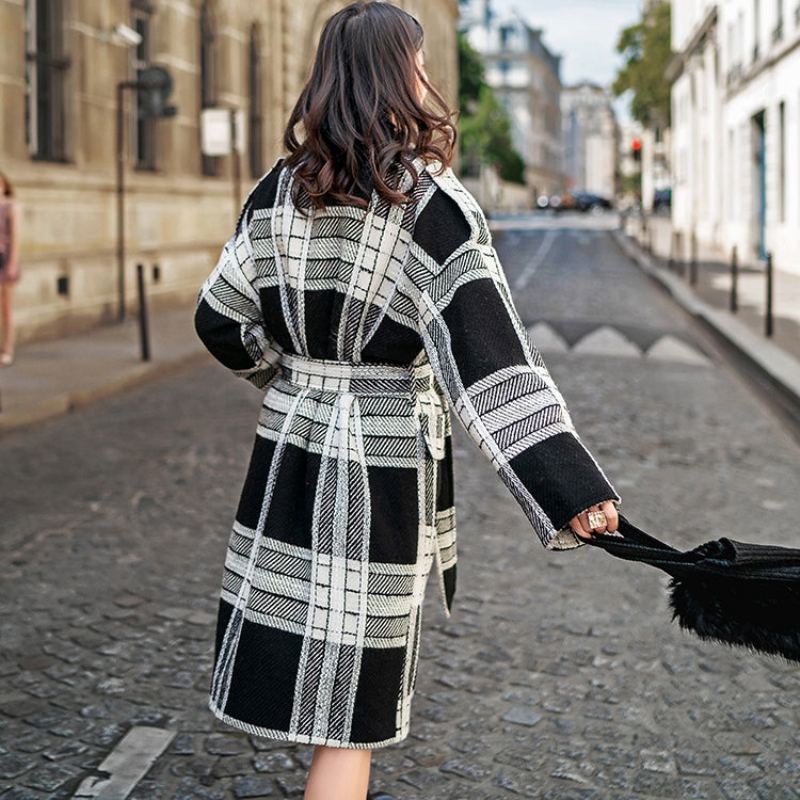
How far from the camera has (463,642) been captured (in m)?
4.41

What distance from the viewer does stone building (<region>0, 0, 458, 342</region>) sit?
1405 centimetres

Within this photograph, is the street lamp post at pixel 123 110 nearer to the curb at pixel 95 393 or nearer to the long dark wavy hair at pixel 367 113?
the curb at pixel 95 393

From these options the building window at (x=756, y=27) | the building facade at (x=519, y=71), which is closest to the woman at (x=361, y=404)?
the building window at (x=756, y=27)

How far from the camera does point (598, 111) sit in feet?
638

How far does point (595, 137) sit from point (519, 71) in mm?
76708

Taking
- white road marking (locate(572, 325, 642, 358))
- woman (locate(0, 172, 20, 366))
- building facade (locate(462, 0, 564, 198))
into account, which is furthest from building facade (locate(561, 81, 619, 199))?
woman (locate(0, 172, 20, 366))

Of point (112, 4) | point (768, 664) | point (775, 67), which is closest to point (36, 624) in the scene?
point (768, 664)

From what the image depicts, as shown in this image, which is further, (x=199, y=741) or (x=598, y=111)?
(x=598, y=111)

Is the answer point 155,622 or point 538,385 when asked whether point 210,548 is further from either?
point 538,385

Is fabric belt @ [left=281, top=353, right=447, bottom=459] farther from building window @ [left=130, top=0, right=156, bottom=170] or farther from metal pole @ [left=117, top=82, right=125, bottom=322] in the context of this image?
building window @ [left=130, top=0, right=156, bottom=170]

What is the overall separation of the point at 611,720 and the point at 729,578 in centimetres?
158

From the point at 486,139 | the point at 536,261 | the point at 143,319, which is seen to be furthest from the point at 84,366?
the point at 486,139

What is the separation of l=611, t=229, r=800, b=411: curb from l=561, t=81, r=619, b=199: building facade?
535ft

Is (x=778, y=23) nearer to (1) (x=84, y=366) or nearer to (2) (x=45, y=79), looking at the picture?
(2) (x=45, y=79)
